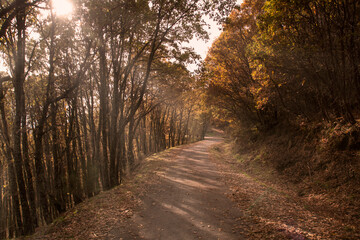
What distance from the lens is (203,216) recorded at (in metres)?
5.65

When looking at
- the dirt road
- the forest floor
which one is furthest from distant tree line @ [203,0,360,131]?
the dirt road

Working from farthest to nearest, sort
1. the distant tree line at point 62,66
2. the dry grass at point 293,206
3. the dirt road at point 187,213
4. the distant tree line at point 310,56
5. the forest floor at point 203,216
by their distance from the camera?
the distant tree line at point 62,66
the distant tree line at point 310,56
the dirt road at point 187,213
the forest floor at point 203,216
the dry grass at point 293,206

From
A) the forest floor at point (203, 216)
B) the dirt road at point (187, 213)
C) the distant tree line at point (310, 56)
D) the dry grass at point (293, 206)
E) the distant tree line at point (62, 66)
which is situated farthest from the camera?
the distant tree line at point (62, 66)

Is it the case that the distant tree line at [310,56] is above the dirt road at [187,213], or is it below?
above

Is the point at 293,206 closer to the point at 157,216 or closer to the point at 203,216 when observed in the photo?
the point at 203,216

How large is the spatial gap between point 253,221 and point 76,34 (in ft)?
35.3

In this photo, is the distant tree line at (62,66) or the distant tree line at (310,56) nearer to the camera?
the distant tree line at (310,56)

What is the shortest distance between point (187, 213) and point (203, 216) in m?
0.51

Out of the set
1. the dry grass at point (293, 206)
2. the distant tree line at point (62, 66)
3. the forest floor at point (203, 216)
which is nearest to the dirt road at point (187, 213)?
the forest floor at point (203, 216)

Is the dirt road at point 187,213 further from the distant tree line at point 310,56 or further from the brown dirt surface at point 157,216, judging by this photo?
the distant tree line at point 310,56

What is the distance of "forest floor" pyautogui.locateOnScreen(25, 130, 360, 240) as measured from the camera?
4.68 meters

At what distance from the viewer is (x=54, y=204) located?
11578mm

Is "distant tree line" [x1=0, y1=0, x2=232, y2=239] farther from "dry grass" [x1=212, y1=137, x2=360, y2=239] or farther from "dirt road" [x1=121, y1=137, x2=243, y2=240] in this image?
"dry grass" [x1=212, y1=137, x2=360, y2=239]

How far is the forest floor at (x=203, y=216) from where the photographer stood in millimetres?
4684
